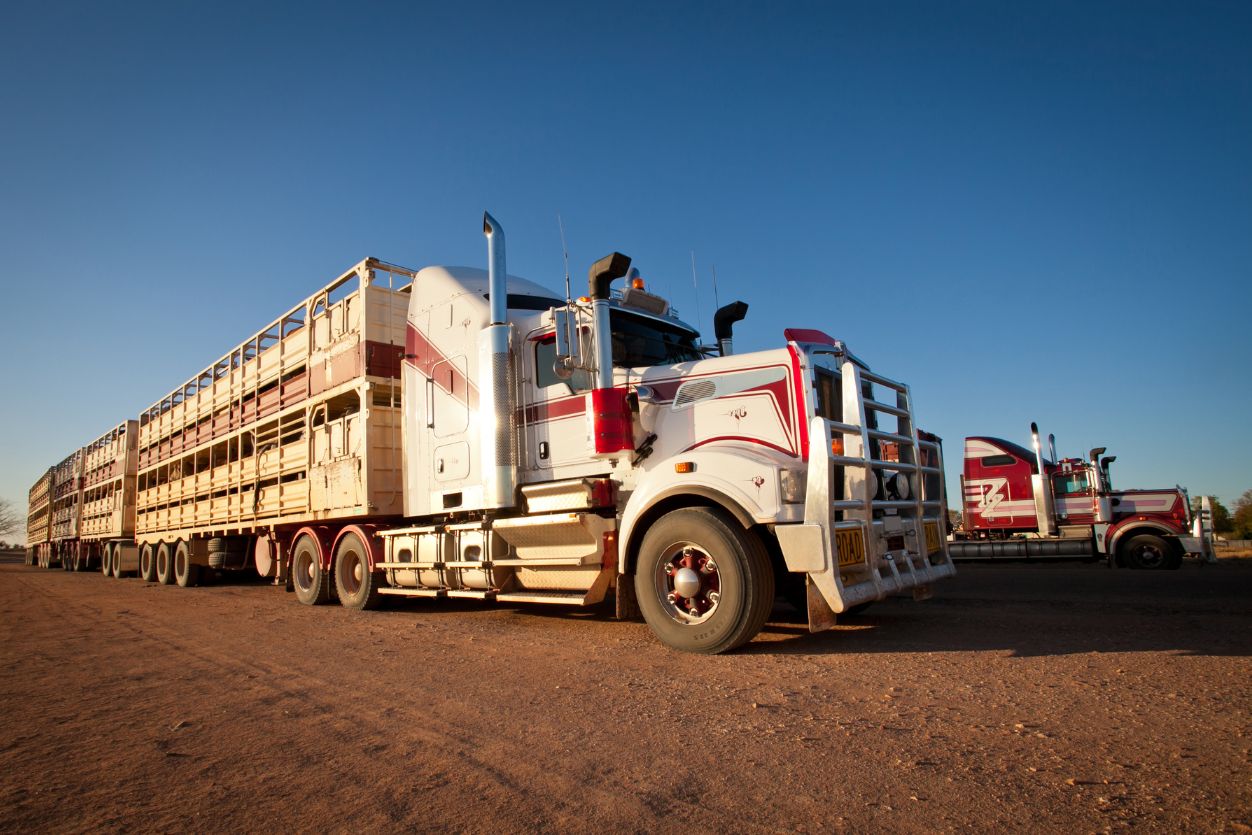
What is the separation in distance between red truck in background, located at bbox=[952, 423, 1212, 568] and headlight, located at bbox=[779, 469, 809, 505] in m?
12.1

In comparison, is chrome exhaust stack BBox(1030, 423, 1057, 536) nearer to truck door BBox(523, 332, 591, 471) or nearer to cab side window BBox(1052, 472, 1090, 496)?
cab side window BBox(1052, 472, 1090, 496)

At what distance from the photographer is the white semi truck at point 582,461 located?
205 inches

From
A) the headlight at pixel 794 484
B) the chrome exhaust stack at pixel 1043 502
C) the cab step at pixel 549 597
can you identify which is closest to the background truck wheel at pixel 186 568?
the cab step at pixel 549 597

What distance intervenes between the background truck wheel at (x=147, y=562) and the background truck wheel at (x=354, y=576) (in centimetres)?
1071

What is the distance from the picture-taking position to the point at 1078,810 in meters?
2.43

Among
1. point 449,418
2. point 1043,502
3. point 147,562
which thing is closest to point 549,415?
point 449,418

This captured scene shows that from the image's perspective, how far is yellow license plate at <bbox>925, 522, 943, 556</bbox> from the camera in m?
6.37

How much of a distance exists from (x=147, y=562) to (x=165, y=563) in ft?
6.74

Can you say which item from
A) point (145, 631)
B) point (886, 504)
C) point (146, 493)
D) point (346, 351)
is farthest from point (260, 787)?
point (146, 493)

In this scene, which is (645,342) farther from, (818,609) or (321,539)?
(321,539)

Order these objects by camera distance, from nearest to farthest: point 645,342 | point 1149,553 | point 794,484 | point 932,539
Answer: point 794,484, point 932,539, point 645,342, point 1149,553

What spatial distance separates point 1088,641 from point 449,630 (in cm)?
567

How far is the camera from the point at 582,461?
Answer: 660 cm

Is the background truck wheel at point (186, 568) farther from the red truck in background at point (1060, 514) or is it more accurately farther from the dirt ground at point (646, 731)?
the red truck in background at point (1060, 514)
